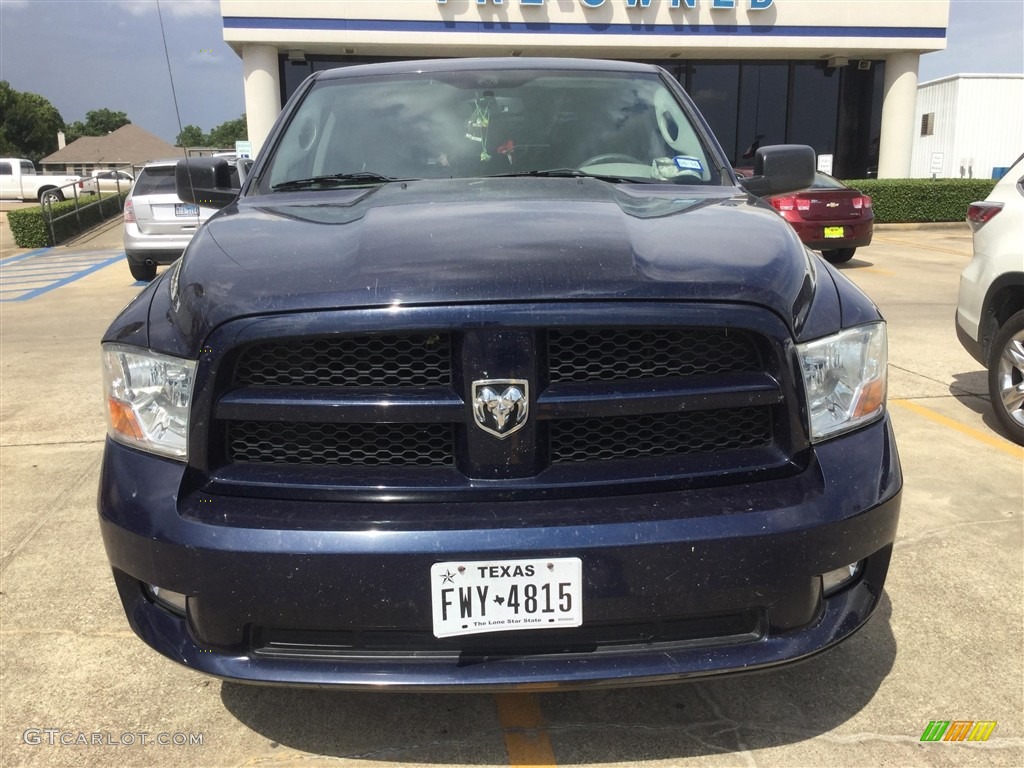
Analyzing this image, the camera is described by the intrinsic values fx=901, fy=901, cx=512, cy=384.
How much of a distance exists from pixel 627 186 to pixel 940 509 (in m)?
2.12

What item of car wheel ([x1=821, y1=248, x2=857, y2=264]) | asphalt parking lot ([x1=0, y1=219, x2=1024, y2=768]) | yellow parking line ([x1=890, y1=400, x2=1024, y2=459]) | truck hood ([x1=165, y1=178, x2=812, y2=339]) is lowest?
car wheel ([x1=821, y1=248, x2=857, y2=264])

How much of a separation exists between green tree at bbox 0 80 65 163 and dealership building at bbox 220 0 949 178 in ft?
205

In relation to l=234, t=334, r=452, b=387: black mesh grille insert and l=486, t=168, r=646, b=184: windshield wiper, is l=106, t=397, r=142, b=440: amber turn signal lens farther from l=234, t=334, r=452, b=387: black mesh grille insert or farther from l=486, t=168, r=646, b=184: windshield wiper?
l=486, t=168, r=646, b=184: windshield wiper

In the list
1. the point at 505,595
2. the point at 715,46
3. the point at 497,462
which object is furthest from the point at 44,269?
the point at 715,46

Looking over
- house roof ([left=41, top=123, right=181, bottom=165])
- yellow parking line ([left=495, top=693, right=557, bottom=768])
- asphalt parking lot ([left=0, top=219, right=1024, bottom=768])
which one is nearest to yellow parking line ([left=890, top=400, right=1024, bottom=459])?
asphalt parking lot ([left=0, top=219, right=1024, bottom=768])

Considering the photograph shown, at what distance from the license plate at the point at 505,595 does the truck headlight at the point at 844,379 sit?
0.67 metres

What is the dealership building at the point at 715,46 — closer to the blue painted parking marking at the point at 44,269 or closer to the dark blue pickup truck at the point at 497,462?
the blue painted parking marking at the point at 44,269

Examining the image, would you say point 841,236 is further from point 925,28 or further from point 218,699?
point 925,28

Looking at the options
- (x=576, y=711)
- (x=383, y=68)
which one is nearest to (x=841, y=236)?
(x=383, y=68)

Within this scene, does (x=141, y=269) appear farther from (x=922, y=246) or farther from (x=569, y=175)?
(x=922, y=246)

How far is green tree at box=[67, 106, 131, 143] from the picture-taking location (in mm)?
109019

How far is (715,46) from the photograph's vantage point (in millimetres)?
21359

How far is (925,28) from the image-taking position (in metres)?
21.7

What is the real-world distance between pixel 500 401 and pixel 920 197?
1974 centimetres
